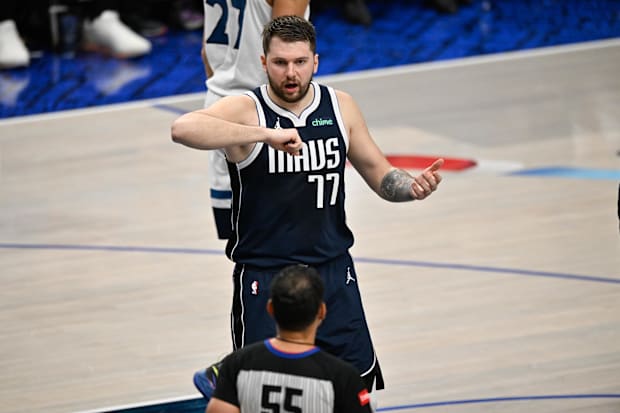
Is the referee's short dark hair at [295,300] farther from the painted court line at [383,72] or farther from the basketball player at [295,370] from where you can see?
the painted court line at [383,72]

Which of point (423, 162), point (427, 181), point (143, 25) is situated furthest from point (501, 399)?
point (143, 25)

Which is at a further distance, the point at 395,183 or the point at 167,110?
the point at 167,110

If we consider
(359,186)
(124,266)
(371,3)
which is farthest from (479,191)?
(371,3)

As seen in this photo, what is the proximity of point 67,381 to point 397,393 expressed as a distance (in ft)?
5.03

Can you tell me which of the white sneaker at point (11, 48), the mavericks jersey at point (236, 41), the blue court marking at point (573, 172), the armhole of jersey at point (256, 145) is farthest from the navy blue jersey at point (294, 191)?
the white sneaker at point (11, 48)

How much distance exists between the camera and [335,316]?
4453mm

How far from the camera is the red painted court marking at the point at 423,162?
883 centimetres

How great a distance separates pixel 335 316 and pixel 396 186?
19.7 inches

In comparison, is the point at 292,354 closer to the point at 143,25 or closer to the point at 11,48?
the point at 11,48

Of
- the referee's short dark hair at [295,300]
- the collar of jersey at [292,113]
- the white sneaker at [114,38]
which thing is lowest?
the referee's short dark hair at [295,300]

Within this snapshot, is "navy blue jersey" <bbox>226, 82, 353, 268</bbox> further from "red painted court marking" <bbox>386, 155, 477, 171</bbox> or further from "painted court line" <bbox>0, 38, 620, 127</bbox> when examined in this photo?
"painted court line" <bbox>0, 38, 620, 127</bbox>

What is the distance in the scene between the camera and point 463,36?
12.6 meters

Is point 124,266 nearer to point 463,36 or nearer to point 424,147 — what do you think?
point 424,147

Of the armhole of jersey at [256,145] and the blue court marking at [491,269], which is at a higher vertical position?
the armhole of jersey at [256,145]
